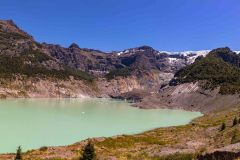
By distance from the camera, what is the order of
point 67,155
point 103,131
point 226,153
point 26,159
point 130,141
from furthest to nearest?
point 103,131 < point 130,141 < point 67,155 < point 26,159 < point 226,153

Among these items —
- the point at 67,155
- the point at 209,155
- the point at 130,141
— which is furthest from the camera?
the point at 130,141

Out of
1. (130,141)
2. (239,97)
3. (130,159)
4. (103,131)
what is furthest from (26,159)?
(239,97)

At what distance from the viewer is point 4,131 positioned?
79688 mm

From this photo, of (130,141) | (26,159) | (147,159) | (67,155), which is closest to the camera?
(147,159)

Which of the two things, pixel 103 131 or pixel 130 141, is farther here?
pixel 103 131

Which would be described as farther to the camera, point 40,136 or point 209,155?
point 40,136

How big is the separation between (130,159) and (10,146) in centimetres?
2994

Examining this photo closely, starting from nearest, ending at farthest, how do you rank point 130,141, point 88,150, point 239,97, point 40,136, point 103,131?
point 88,150, point 130,141, point 40,136, point 103,131, point 239,97

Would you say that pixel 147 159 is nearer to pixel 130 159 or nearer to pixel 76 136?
pixel 130 159

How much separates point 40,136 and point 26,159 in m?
38.6

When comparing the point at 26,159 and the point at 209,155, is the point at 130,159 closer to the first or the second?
the point at 26,159

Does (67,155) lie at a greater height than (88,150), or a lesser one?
lesser

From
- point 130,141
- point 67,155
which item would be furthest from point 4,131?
point 67,155

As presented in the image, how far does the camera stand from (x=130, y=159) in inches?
1505
